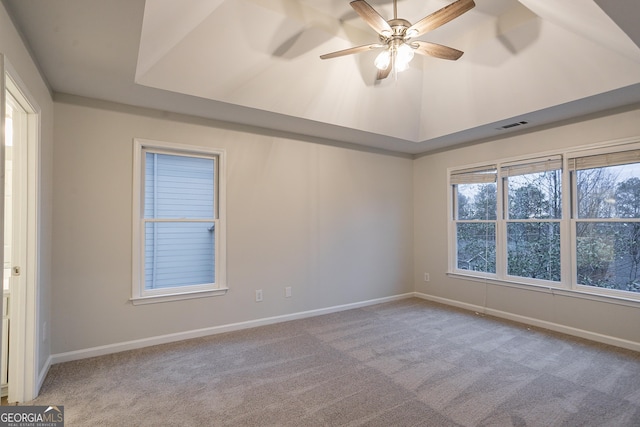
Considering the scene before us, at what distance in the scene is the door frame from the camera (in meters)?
2.29

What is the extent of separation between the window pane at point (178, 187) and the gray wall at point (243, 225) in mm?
211

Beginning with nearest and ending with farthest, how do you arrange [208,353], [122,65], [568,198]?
[122,65]
[208,353]
[568,198]

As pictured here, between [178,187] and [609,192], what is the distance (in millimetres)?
4576

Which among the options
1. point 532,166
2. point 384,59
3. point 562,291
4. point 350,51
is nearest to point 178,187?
point 350,51

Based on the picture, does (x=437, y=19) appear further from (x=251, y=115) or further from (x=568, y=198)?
(x=568, y=198)

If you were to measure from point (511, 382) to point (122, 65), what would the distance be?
3.88 metres

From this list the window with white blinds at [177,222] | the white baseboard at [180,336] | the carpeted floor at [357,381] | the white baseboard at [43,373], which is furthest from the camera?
the window with white blinds at [177,222]

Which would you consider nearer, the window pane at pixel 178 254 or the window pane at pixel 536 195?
the window pane at pixel 178 254

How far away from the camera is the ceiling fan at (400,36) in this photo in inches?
87.7

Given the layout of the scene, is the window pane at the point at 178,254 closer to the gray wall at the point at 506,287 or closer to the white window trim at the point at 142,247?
the white window trim at the point at 142,247

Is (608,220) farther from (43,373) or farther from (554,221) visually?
(43,373)

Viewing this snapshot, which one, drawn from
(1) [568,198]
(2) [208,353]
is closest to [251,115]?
(2) [208,353]

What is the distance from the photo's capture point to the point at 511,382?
260cm

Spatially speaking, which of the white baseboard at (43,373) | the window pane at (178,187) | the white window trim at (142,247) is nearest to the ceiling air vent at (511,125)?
the white window trim at (142,247)
